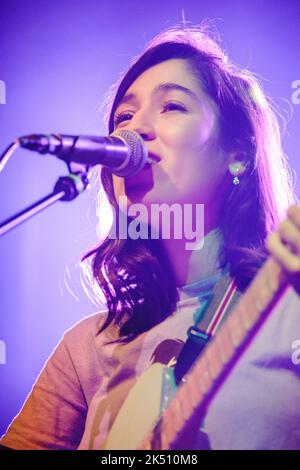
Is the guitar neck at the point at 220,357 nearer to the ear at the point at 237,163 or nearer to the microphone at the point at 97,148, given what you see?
→ the microphone at the point at 97,148

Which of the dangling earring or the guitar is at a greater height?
the dangling earring

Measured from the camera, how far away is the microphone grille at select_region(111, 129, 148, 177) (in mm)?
1084

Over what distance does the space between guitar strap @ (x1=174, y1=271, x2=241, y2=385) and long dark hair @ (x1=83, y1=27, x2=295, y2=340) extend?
0.13 metres

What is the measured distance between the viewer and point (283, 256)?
0.72 m

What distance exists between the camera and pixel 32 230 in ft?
5.35

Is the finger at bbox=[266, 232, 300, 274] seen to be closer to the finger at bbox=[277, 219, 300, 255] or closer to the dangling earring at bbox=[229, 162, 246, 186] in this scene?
the finger at bbox=[277, 219, 300, 255]

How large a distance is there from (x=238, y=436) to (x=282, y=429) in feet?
0.32

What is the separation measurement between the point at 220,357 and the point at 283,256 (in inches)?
9.6

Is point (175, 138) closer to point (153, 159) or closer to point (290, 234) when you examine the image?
point (153, 159)

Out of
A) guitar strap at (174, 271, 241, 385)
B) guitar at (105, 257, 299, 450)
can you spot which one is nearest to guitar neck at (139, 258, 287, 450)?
guitar at (105, 257, 299, 450)

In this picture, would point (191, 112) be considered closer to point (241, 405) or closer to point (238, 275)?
point (238, 275)

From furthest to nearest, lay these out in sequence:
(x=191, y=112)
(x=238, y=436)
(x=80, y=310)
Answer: (x=80, y=310) < (x=191, y=112) < (x=238, y=436)
